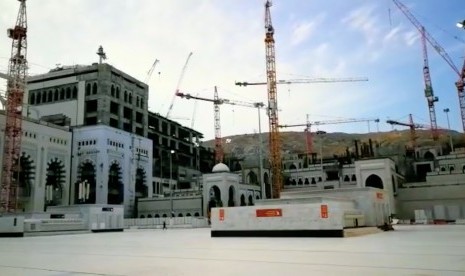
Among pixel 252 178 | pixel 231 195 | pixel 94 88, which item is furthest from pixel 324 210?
pixel 94 88

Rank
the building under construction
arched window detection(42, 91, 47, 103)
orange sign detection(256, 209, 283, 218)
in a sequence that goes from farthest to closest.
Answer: arched window detection(42, 91, 47, 103) → the building under construction → orange sign detection(256, 209, 283, 218)

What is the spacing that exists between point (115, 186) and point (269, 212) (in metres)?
60.6

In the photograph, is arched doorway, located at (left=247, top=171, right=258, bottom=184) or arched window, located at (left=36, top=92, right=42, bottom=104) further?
arched doorway, located at (left=247, top=171, right=258, bottom=184)

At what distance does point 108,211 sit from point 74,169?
26332mm

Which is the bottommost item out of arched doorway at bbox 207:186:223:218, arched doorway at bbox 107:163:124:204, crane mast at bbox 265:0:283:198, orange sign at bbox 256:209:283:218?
orange sign at bbox 256:209:283:218

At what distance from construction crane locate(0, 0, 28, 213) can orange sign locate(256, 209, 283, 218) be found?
4502 cm

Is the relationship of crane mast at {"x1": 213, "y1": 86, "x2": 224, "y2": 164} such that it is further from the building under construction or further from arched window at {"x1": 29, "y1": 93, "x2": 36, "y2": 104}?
arched window at {"x1": 29, "y1": 93, "x2": 36, "y2": 104}

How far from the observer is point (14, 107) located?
2372 inches

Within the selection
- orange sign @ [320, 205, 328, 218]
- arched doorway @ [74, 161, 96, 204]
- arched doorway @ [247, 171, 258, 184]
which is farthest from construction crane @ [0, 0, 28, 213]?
arched doorway @ [247, 171, 258, 184]

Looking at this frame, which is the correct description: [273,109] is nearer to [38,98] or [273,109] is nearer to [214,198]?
[214,198]

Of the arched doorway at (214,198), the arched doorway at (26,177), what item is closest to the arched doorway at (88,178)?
the arched doorway at (26,177)

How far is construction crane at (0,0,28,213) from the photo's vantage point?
195 feet

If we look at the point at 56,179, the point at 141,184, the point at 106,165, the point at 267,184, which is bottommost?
A: the point at 267,184

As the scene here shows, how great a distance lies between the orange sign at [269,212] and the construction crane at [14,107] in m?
45.0
